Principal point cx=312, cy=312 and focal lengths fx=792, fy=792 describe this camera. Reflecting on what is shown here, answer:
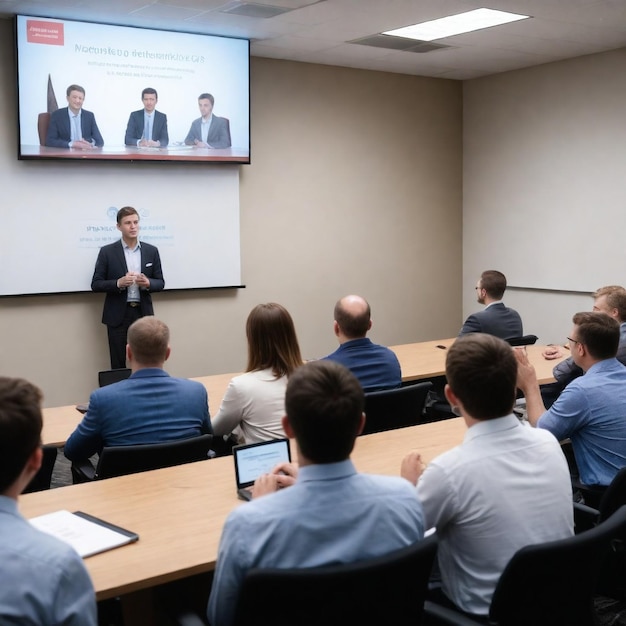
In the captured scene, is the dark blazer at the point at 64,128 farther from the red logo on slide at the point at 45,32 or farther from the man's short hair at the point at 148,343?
the man's short hair at the point at 148,343

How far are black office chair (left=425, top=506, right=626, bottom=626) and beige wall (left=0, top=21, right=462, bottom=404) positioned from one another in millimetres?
5153

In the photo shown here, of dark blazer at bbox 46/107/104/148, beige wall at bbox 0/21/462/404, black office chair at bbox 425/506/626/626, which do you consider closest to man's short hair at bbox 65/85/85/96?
dark blazer at bbox 46/107/104/148

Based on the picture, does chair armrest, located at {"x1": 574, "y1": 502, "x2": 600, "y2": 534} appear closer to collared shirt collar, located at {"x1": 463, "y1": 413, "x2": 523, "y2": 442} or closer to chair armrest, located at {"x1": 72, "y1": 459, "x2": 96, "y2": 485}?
collared shirt collar, located at {"x1": 463, "y1": 413, "x2": 523, "y2": 442}

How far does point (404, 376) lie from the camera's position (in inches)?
177

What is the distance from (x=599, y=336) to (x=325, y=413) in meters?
1.72

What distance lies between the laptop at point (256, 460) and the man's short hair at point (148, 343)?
0.74 metres

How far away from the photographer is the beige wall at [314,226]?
6.37m

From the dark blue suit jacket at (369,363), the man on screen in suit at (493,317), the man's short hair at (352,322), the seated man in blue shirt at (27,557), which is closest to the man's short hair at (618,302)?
the man on screen in suit at (493,317)

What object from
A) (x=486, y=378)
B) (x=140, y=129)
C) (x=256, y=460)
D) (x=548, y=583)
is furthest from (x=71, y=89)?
(x=548, y=583)

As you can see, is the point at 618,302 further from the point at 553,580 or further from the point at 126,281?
the point at 126,281

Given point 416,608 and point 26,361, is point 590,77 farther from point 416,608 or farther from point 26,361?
point 416,608

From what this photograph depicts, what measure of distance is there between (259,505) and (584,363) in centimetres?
190

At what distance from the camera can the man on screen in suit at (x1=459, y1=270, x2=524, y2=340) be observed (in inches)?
205

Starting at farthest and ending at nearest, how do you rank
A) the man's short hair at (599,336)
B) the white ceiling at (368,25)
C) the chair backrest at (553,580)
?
1. the white ceiling at (368,25)
2. the man's short hair at (599,336)
3. the chair backrest at (553,580)
